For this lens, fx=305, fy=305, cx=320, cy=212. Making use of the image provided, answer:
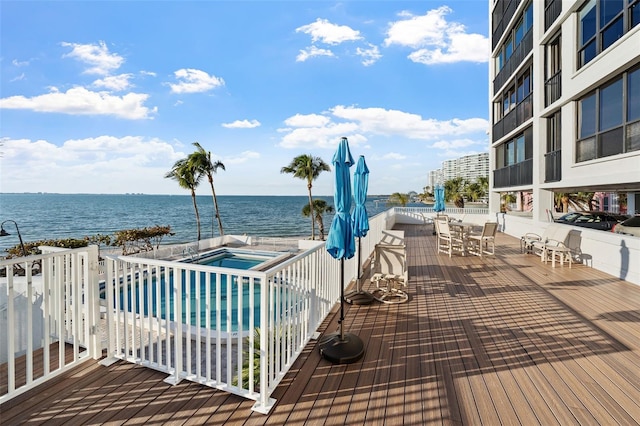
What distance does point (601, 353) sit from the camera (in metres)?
3.02

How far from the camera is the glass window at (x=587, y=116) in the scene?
24.5ft

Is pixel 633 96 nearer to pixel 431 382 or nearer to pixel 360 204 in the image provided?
pixel 360 204

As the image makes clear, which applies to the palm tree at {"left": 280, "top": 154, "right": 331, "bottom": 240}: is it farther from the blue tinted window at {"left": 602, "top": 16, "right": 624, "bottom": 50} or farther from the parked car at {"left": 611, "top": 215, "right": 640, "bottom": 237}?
the parked car at {"left": 611, "top": 215, "right": 640, "bottom": 237}

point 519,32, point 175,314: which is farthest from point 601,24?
point 175,314

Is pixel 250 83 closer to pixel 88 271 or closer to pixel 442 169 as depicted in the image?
pixel 88 271

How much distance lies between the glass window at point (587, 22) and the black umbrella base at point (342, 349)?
9.29 meters

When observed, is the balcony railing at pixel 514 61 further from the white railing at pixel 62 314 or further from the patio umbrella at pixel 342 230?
the white railing at pixel 62 314

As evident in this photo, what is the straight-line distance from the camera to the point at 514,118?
40.7 feet

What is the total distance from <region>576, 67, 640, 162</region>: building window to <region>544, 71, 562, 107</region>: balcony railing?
116 cm

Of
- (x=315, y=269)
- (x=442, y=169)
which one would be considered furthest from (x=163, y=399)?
(x=442, y=169)

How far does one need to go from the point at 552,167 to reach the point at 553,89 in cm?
236

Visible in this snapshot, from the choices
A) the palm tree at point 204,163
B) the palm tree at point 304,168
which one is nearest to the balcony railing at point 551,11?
the palm tree at point 304,168

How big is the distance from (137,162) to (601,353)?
6382 centimetres

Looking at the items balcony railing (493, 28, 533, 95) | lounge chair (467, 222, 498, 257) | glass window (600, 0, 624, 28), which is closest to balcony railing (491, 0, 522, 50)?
balcony railing (493, 28, 533, 95)
